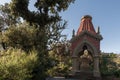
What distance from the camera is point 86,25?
976 inches

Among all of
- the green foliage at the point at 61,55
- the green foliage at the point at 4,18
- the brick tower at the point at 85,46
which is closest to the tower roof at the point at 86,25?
the brick tower at the point at 85,46

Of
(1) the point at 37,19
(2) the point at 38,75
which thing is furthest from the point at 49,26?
(2) the point at 38,75

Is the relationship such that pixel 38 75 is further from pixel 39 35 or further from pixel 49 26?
pixel 49 26

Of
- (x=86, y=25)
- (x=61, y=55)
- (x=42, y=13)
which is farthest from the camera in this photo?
(x=61, y=55)

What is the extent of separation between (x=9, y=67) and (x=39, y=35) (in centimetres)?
881

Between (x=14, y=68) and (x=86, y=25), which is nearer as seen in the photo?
(x=14, y=68)

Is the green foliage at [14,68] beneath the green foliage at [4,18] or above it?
beneath

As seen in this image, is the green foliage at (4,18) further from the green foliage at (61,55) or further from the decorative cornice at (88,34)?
the decorative cornice at (88,34)

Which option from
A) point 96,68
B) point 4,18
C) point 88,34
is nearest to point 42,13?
point 88,34

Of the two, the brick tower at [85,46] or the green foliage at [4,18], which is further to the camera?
the green foliage at [4,18]

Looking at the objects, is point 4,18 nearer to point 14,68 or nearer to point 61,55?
point 61,55

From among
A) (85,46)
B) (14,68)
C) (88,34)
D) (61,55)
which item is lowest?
(14,68)

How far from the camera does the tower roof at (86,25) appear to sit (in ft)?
79.6

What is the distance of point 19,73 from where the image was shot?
12.1 metres
